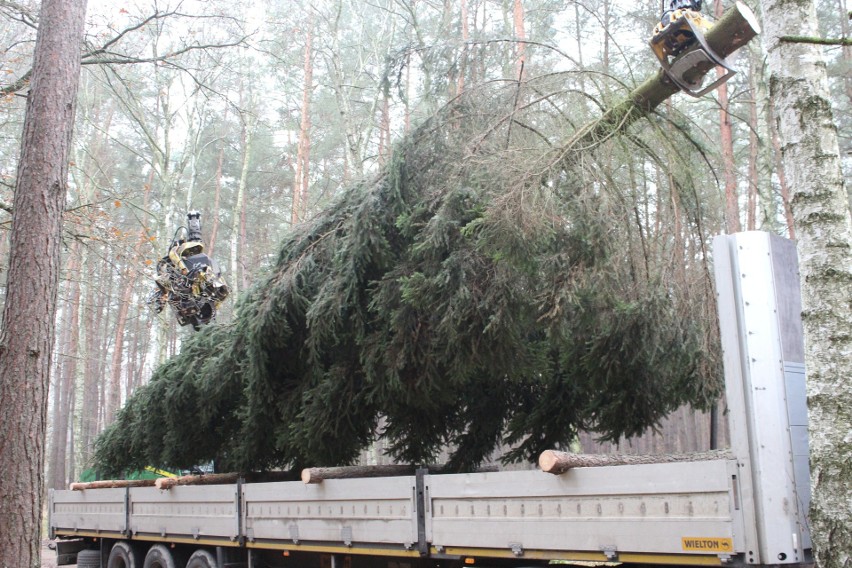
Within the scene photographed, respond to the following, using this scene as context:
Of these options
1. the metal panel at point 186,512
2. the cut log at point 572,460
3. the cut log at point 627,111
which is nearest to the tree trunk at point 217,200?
the metal panel at point 186,512

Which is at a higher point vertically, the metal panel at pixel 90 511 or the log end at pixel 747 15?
the log end at pixel 747 15

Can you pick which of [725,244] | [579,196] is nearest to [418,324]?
[579,196]

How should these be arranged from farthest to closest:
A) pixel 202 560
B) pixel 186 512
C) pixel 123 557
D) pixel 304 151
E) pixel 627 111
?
pixel 304 151 < pixel 123 557 < pixel 186 512 < pixel 202 560 < pixel 627 111

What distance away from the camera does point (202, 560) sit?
9.19 meters

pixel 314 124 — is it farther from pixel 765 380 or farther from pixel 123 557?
pixel 765 380

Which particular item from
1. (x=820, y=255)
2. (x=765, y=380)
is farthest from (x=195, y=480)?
(x=820, y=255)

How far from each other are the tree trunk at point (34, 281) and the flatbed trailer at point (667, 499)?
95.8 inches

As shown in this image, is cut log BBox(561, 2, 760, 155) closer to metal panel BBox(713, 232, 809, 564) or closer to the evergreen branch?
metal panel BBox(713, 232, 809, 564)

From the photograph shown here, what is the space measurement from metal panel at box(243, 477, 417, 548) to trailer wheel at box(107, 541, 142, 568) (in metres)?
3.17

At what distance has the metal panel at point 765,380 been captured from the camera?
13.7 feet

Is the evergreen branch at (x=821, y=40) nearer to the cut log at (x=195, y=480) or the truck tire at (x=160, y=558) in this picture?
the cut log at (x=195, y=480)

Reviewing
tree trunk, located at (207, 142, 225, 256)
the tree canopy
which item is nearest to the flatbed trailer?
the tree canopy

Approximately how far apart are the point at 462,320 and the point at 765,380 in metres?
3.58

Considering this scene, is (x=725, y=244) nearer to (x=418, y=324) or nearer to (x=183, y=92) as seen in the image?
(x=418, y=324)
